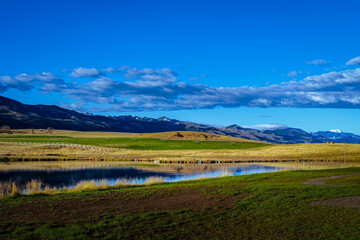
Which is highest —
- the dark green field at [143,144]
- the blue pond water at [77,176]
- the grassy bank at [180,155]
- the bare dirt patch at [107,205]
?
the dark green field at [143,144]

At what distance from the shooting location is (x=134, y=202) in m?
19.7

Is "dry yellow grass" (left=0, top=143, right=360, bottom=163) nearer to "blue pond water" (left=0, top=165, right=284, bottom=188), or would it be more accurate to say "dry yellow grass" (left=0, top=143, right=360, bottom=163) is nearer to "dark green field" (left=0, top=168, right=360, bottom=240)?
"blue pond water" (left=0, top=165, right=284, bottom=188)

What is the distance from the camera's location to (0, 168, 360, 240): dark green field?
42.5 feet

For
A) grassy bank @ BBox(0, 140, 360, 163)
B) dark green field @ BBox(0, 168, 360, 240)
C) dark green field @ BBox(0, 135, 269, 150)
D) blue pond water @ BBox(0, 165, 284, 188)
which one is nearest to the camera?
dark green field @ BBox(0, 168, 360, 240)

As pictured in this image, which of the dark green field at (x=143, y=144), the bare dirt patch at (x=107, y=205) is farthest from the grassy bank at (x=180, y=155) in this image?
the bare dirt patch at (x=107, y=205)

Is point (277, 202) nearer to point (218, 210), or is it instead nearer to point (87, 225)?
point (218, 210)

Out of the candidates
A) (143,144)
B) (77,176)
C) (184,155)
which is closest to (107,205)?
(77,176)

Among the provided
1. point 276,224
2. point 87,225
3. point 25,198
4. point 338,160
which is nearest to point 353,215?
point 276,224

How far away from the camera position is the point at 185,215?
16.0 m

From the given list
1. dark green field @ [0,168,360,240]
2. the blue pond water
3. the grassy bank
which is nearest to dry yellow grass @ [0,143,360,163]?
the grassy bank

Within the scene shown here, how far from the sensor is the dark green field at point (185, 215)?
12953mm

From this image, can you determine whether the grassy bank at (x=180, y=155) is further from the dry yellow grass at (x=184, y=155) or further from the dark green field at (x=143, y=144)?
the dark green field at (x=143, y=144)

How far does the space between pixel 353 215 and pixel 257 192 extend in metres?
7.06

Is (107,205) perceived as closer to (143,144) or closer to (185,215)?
(185,215)
